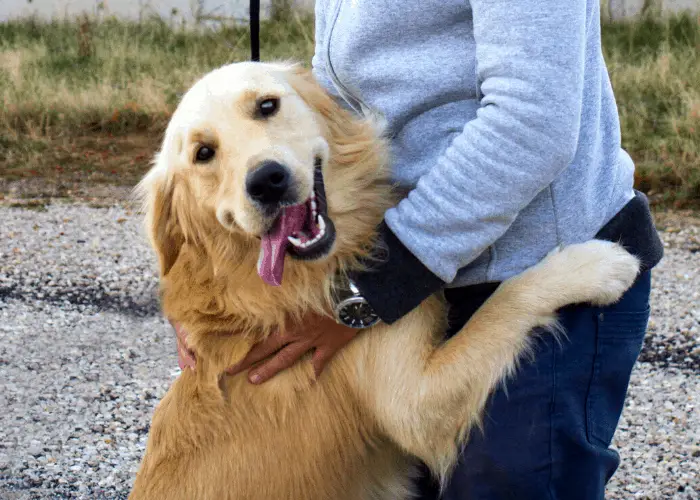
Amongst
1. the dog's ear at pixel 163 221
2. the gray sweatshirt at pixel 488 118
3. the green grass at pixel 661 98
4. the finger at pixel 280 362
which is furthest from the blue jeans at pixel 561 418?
the green grass at pixel 661 98

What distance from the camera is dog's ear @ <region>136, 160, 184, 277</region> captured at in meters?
2.29

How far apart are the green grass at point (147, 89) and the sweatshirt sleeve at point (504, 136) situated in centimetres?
450

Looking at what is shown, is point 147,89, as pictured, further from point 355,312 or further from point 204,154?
point 355,312

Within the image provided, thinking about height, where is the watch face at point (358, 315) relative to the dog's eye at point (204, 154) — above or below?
below

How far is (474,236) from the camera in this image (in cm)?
172

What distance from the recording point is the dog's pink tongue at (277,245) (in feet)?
6.47

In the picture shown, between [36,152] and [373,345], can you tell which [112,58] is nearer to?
[36,152]

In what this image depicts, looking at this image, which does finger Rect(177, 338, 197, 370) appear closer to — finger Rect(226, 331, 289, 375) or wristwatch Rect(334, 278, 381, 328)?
finger Rect(226, 331, 289, 375)

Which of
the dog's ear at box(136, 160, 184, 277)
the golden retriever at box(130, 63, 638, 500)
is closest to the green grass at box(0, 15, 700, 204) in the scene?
the golden retriever at box(130, 63, 638, 500)

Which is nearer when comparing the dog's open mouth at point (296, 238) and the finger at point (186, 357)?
the dog's open mouth at point (296, 238)

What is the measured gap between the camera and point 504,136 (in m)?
1.61

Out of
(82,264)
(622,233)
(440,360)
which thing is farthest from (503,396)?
(82,264)

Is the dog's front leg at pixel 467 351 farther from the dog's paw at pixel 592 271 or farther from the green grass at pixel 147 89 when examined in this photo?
the green grass at pixel 147 89

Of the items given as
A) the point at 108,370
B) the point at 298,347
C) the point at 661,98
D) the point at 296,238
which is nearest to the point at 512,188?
the point at 296,238
